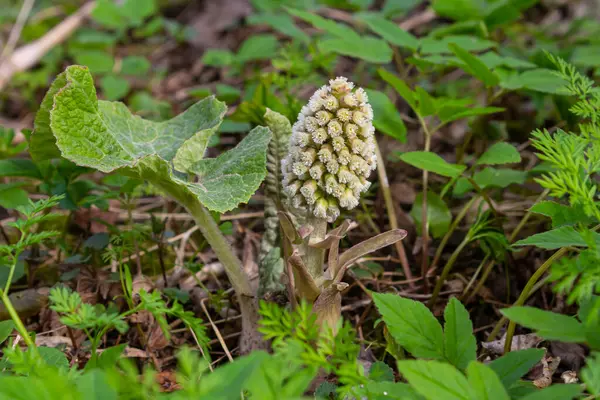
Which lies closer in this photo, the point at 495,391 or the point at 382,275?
the point at 495,391

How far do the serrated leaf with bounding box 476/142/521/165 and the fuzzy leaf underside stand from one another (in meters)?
0.91

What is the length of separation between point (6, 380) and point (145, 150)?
1.11 m

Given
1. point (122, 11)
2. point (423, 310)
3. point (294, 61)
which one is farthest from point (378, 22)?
point (122, 11)

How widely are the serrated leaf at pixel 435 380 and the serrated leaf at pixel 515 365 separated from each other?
23 centimetres

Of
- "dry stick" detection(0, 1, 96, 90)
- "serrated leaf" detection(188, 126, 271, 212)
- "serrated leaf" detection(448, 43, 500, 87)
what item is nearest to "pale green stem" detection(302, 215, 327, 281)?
"serrated leaf" detection(188, 126, 271, 212)

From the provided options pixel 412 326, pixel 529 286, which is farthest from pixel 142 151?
pixel 529 286

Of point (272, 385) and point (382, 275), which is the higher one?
point (272, 385)

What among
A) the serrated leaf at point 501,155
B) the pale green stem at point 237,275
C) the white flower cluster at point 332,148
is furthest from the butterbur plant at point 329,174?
the serrated leaf at point 501,155

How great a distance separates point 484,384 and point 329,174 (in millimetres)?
787

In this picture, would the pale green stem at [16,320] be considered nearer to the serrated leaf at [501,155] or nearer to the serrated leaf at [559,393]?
the serrated leaf at [559,393]

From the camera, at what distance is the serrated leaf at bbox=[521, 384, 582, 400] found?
121 cm

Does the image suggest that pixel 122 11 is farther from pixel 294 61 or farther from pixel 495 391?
pixel 495 391

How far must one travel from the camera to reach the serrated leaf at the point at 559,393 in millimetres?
1207

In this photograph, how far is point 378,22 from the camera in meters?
2.91
